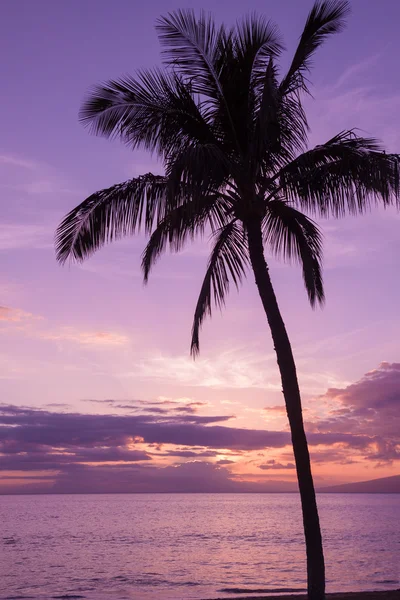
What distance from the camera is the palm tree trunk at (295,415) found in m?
11.0

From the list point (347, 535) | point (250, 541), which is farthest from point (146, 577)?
point (347, 535)

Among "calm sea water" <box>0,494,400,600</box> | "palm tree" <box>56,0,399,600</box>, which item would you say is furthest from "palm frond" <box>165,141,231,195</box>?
"calm sea water" <box>0,494,400,600</box>

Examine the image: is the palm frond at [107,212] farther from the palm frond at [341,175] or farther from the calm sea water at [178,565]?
the calm sea water at [178,565]

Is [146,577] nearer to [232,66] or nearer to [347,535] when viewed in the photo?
[232,66]

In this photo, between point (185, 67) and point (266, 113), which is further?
point (185, 67)

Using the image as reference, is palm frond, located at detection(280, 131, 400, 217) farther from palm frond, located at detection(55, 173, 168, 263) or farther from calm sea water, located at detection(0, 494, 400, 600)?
calm sea water, located at detection(0, 494, 400, 600)

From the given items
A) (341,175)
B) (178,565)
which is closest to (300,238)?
(341,175)

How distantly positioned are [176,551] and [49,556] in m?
10.3

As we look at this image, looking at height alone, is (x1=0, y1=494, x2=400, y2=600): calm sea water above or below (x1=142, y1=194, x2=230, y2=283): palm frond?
below

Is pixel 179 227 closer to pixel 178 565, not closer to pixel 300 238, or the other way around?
pixel 300 238

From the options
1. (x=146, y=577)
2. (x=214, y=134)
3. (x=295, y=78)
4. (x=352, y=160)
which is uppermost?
(x=295, y=78)

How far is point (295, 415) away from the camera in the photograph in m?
→ 11.4

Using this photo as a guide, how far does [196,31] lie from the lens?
Result: 12.6 meters

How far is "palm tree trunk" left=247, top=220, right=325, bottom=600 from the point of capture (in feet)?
36.0
